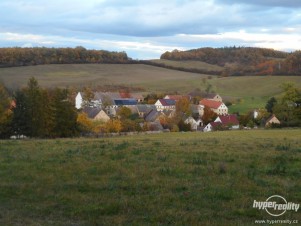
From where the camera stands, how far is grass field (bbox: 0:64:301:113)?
420 feet

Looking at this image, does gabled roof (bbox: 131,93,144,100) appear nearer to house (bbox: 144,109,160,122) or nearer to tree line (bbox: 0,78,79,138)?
house (bbox: 144,109,160,122)

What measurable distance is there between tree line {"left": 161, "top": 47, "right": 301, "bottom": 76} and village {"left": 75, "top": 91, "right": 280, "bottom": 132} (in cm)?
2412

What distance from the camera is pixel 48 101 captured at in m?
54.2

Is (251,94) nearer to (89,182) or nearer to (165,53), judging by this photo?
(165,53)

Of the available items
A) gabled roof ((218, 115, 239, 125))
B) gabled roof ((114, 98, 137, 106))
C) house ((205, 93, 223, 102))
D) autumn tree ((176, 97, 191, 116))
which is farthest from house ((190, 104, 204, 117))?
gabled roof ((114, 98, 137, 106))

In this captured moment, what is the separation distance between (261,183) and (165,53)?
17387 centimetres

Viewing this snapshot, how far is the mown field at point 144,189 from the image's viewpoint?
8195mm

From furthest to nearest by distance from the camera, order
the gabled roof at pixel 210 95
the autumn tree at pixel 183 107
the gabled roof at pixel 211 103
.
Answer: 1. the gabled roof at pixel 210 95
2. the gabled roof at pixel 211 103
3. the autumn tree at pixel 183 107

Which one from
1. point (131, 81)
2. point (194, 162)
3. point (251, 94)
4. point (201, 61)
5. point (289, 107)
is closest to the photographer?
point (194, 162)

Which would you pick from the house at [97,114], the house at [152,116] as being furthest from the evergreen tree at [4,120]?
the house at [152,116]

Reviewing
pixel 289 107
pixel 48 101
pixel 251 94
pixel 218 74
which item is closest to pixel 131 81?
pixel 218 74

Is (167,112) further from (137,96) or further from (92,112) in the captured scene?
(137,96)

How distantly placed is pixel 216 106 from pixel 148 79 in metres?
46.3

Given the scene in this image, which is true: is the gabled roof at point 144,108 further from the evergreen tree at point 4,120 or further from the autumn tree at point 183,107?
the evergreen tree at point 4,120
